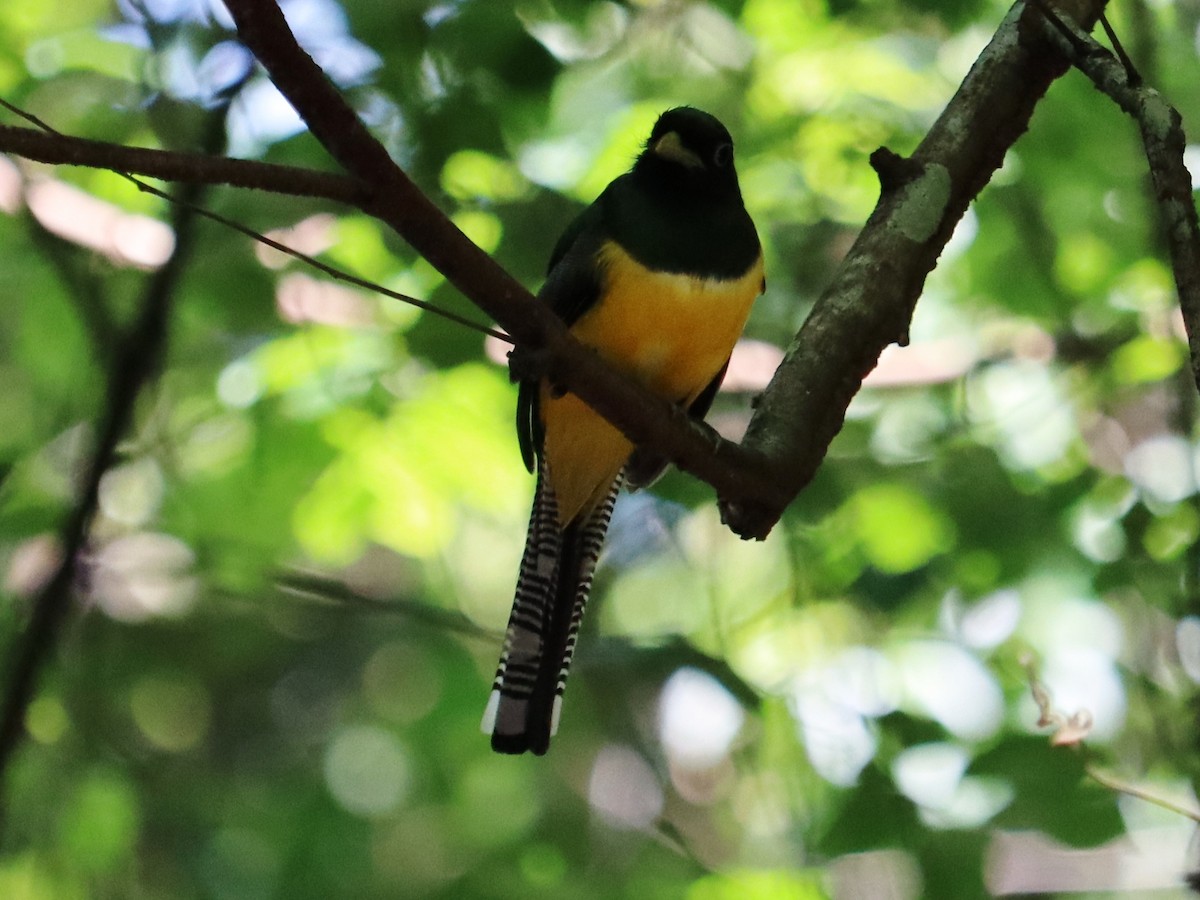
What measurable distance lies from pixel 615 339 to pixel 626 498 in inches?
67.5

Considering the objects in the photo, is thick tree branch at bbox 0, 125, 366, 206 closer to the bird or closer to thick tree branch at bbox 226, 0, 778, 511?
thick tree branch at bbox 226, 0, 778, 511

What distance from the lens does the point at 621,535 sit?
4.57 metres

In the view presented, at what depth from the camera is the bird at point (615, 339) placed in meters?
2.91

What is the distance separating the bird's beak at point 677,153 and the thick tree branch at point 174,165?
1.64 m

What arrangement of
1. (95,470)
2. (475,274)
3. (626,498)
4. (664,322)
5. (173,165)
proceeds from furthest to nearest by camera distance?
(626,498)
(95,470)
(664,322)
(475,274)
(173,165)

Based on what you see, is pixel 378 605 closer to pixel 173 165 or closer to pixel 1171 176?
pixel 173 165

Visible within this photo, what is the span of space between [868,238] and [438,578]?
3.51 m

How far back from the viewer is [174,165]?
4.87 feet

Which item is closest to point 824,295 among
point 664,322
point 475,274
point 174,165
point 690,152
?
point 664,322

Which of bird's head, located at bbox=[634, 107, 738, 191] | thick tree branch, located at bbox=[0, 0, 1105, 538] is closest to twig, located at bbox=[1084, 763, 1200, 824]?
thick tree branch, located at bbox=[0, 0, 1105, 538]

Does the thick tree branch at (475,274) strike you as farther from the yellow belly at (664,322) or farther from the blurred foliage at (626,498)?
the blurred foliage at (626,498)

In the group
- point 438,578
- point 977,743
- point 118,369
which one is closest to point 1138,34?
point 977,743

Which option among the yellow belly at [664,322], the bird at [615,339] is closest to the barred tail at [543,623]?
the bird at [615,339]

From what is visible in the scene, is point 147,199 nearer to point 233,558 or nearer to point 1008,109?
point 233,558
